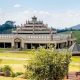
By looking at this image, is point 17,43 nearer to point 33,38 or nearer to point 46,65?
point 33,38

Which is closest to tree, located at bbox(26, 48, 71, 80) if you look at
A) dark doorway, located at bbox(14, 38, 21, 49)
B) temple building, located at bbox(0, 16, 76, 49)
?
temple building, located at bbox(0, 16, 76, 49)

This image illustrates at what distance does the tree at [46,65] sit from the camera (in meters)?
35.6

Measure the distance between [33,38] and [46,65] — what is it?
86.7 metres

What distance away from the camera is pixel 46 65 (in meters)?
35.6

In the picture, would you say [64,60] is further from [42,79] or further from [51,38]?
[51,38]

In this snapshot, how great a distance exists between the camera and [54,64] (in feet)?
117

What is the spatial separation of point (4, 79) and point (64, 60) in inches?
483

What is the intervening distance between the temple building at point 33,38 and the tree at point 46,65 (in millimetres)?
73520

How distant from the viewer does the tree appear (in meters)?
35.6

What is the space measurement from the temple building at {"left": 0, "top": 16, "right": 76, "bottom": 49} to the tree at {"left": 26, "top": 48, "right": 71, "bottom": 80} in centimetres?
7352

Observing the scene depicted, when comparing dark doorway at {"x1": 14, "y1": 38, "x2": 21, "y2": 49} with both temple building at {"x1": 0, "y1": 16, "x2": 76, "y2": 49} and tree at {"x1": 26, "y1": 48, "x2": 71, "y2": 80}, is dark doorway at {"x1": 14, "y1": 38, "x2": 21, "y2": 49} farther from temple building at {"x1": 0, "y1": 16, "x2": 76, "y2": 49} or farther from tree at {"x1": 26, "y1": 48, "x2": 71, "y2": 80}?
tree at {"x1": 26, "y1": 48, "x2": 71, "y2": 80}

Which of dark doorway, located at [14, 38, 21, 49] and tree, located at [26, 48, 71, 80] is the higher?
dark doorway, located at [14, 38, 21, 49]

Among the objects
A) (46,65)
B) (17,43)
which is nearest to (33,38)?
(17,43)

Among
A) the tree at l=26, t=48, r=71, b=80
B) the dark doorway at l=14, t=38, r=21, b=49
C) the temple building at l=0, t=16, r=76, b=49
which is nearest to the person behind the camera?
the tree at l=26, t=48, r=71, b=80
